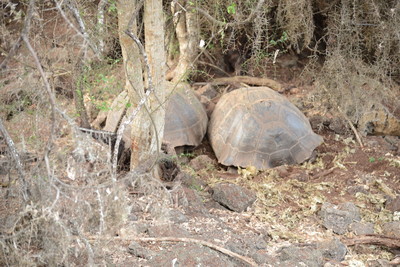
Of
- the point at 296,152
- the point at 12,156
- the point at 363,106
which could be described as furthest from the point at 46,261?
the point at 363,106

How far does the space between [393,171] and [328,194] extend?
985 mm

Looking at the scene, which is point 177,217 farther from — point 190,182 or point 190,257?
point 190,182

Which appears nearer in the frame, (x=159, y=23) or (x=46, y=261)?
(x=46, y=261)

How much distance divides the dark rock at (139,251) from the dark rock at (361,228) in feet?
6.22

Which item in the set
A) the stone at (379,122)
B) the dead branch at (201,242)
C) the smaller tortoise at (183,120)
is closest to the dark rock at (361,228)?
the dead branch at (201,242)

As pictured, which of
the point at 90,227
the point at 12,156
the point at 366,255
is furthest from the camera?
the point at 366,255

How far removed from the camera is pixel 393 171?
5.50 meters

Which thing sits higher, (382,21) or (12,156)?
(382,21)

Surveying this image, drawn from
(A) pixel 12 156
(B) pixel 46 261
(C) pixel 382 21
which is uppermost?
(C) pixel 382 21

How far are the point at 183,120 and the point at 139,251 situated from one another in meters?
2.97

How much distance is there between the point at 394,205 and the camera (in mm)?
4672

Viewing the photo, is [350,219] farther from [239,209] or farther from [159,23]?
[159,23]

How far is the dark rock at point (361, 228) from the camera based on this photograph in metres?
4.22

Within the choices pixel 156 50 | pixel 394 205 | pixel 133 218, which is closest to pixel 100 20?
pixel 156 50
